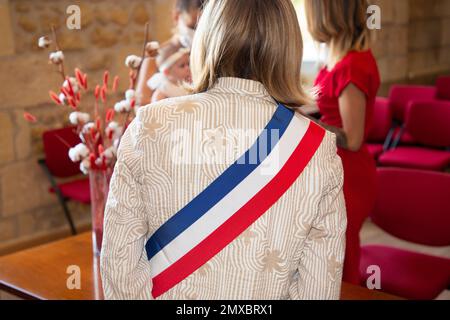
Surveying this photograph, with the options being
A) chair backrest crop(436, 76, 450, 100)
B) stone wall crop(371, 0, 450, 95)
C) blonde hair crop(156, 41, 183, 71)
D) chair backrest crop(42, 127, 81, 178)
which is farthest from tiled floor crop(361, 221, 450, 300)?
stone wall crop(371, 0, 450, 95)

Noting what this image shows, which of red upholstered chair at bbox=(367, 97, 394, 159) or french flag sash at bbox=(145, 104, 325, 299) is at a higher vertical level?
french flag sash at bbox=(145, 104, 325, 299)

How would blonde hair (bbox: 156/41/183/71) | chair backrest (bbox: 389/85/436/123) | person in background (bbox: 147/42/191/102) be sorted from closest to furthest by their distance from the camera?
person in background (bbox: 147/42/191/102), blonde hair (bbox: 156/41/183/71), chair backrest (bbox: 389/85/436/123)

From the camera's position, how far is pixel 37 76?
164 inches

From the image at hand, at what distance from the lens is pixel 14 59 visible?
4.04 m

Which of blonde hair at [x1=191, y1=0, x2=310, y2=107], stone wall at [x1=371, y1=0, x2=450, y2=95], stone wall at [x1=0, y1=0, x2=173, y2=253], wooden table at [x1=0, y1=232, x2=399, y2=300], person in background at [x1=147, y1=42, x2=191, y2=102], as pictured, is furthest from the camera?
stone wall at [x1=371, y1=0, x2=450, y2=95]

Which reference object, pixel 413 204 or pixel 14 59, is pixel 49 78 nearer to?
pixel 14 59

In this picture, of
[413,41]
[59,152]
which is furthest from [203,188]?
[413,41]

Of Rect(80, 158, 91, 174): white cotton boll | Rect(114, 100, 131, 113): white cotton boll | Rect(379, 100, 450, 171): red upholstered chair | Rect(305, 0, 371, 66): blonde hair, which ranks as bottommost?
Rect(379, 100, 450, 171): red upholstered chair

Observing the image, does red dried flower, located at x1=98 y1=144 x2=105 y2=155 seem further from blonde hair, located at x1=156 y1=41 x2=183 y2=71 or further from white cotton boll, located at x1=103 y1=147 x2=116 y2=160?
blonde hair, located at x1=156 y1=41 x2=183 y2=71

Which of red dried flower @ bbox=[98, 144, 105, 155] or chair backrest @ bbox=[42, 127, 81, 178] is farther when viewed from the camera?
chair backrest @ bbox=[42, 127, 81, 178]

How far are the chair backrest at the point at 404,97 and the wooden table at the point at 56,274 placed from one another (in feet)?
12.8

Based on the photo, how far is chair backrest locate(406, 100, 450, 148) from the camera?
4996 millimetres

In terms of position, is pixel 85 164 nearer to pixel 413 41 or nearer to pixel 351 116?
pixel 351 116

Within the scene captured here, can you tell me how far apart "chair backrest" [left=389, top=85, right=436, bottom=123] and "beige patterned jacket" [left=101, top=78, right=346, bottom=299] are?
4552 mm
